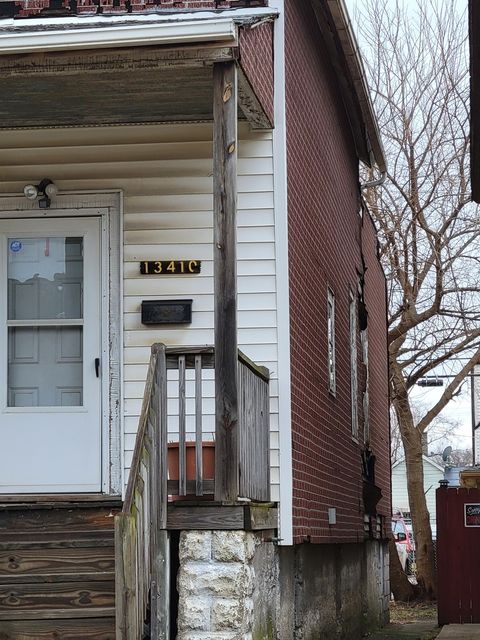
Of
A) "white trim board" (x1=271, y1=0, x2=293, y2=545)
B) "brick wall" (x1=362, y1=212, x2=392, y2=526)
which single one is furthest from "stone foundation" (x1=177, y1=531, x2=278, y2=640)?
"brick wall" (x1=362, y1=212, x2=392, y2=526)

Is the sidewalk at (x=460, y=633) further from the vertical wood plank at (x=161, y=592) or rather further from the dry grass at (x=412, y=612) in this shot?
the vertical wood plank at (x=161, y=592)

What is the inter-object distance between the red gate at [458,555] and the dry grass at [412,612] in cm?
244

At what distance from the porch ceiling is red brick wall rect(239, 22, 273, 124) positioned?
145 mm

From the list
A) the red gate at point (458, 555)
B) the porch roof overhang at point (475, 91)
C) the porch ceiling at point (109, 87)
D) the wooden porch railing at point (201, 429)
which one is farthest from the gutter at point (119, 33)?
the red gate at point (458, 555)

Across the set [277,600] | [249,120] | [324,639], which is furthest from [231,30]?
[324,639]

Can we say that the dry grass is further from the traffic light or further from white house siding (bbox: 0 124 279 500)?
white house siding (bbox: 0 124 279 500)

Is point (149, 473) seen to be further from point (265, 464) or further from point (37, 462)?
point (37, 462)

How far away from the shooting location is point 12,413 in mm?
9227

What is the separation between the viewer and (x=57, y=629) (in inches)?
295

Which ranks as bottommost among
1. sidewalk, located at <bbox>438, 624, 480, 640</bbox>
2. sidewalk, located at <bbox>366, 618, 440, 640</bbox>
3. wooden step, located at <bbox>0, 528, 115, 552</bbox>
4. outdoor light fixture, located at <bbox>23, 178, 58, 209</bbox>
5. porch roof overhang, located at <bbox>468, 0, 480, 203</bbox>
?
sidewalk, located at <bbox>366, 618, 440, 640</bbox>

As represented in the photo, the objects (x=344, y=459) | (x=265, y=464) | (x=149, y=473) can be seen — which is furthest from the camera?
(x=344, y=459)

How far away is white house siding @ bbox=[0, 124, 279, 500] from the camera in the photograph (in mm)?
9031

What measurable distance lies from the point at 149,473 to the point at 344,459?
22.1 ft

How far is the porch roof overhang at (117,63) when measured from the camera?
7.39 metres
